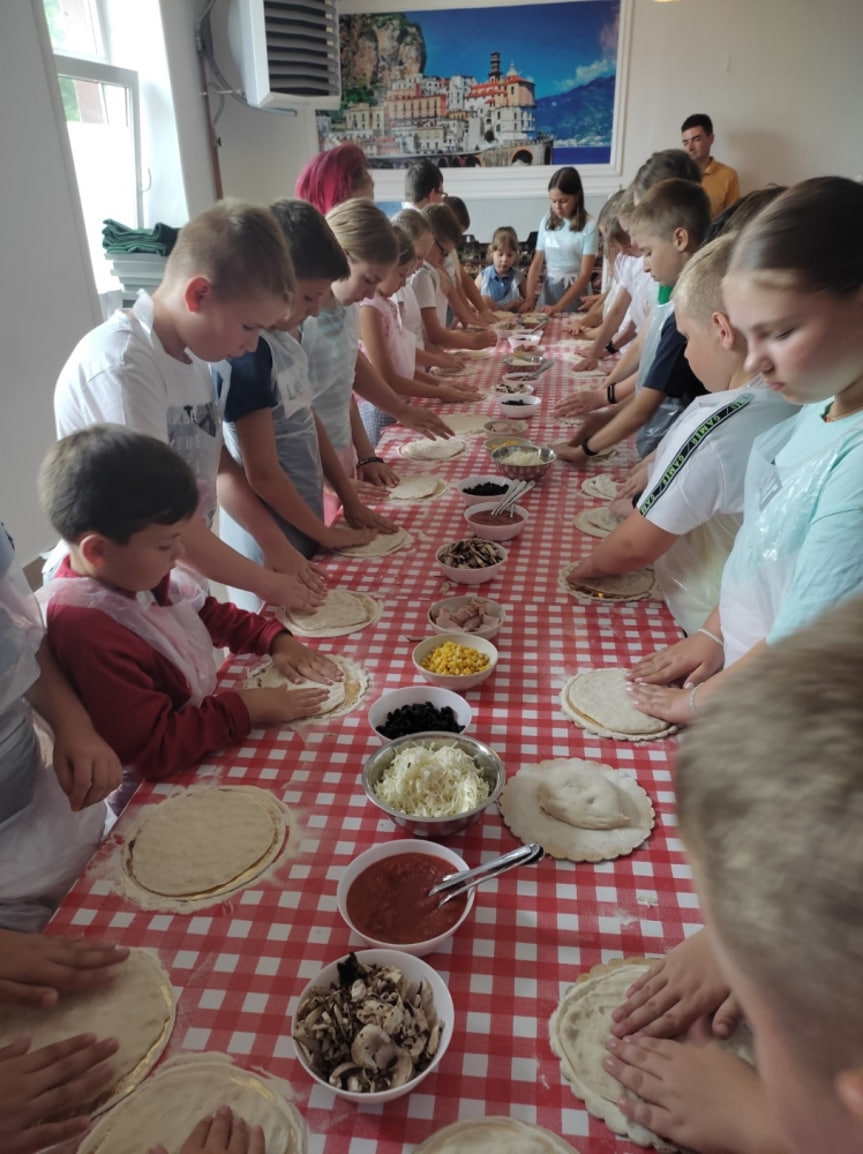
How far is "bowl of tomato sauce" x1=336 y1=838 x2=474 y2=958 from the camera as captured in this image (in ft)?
3.45

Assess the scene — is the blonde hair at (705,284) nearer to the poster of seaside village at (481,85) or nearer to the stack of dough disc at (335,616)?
the stack of dough disc at (335,616)

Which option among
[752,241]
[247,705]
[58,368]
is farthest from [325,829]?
[58,368]

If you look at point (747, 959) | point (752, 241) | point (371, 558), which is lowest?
point (371, 558)

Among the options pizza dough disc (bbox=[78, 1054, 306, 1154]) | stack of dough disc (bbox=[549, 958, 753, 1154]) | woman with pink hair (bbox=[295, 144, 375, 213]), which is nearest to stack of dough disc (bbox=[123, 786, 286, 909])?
pizza dough disc (bbox=[78, 1054, 306, 1154])

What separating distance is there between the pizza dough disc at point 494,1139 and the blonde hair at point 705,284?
67.3 inches

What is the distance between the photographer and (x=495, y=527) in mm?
2336

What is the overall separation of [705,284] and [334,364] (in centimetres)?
154

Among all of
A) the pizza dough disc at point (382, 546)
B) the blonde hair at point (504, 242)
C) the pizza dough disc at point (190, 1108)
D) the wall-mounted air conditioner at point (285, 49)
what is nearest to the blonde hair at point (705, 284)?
the pizza dough disc at point (382, 546)

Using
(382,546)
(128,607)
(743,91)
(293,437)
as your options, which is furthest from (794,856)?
(743,91)

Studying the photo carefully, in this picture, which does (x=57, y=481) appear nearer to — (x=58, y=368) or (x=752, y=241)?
(x=752, y=241)

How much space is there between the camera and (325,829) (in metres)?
1.29

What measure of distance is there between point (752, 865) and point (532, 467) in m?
2.33

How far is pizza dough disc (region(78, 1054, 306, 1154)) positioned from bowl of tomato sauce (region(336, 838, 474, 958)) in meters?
0.22

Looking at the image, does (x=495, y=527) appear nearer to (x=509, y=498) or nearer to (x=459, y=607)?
(x=509, y=498)
